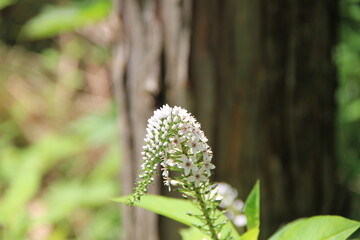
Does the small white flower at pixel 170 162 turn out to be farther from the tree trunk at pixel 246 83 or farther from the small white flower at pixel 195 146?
the tree trunk at pixel 246 83

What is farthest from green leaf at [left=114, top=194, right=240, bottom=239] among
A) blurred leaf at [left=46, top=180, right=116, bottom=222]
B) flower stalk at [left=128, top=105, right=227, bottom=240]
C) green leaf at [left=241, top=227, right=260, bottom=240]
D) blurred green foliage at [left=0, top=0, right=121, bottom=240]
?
blurred leaf at [left=46, top=180, right=116, bottom=222]

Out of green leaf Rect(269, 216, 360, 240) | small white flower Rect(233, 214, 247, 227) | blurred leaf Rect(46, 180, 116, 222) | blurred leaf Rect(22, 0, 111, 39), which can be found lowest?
blurred leaf Rect(46, 180, 116, 222)

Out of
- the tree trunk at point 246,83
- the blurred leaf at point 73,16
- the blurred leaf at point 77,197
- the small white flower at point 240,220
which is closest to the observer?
the small white flower at point 240,220

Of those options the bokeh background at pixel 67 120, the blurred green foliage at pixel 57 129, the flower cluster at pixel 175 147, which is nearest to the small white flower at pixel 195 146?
the flower cluster at pixel 175 147

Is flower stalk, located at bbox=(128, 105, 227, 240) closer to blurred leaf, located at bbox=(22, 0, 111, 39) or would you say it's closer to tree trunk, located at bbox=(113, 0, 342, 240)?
tree trunk, located at bbox=(113, 0, 342, 240)

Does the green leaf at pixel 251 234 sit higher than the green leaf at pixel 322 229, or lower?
lower

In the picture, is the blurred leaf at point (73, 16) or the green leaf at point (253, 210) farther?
the blurred leaf at point (73, 16)

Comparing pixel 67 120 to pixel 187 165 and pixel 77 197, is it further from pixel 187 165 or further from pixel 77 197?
pixel 187 165

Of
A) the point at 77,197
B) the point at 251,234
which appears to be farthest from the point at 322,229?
the point at 77,197
